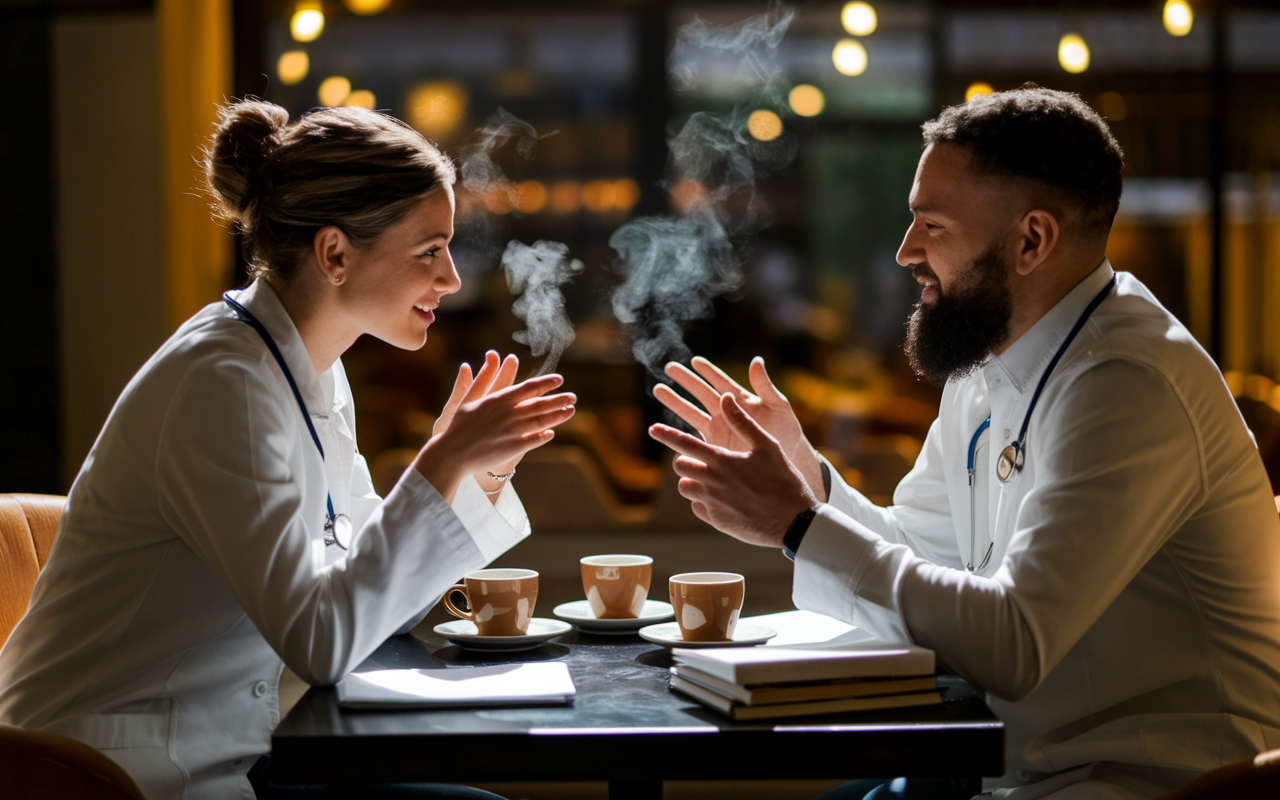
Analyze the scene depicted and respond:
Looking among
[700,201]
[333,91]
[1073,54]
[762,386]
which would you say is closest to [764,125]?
[700,201]

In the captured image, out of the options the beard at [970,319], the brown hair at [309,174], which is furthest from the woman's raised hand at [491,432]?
the beard at [970,319]

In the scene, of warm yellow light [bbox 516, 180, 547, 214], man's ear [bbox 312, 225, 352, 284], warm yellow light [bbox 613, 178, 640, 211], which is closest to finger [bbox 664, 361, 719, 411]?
man's ear [bbox 312, 225, 352, 284]

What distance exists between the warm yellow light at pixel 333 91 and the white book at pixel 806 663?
481 centimetres

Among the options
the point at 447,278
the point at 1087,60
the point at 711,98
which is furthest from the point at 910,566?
the point at 1087,60

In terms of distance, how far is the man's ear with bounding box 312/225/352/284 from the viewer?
5.48 ft

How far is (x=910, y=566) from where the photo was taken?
143 centimetres

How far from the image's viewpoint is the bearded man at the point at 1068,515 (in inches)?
53.8

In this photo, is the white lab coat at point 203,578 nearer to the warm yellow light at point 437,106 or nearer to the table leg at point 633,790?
the table leg at point 633,790

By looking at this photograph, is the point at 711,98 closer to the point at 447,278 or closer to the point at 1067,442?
the point at 447,278

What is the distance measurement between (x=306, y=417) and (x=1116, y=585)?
1.11 metres

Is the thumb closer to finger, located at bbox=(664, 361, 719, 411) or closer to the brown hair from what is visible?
finger, located at bbox=(664, 361, 719, 411)

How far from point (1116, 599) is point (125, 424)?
134 centimetres

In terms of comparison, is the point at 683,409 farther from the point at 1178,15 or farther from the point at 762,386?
the point at 1178,15

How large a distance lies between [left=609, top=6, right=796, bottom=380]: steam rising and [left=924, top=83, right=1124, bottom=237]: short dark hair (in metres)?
3.41
